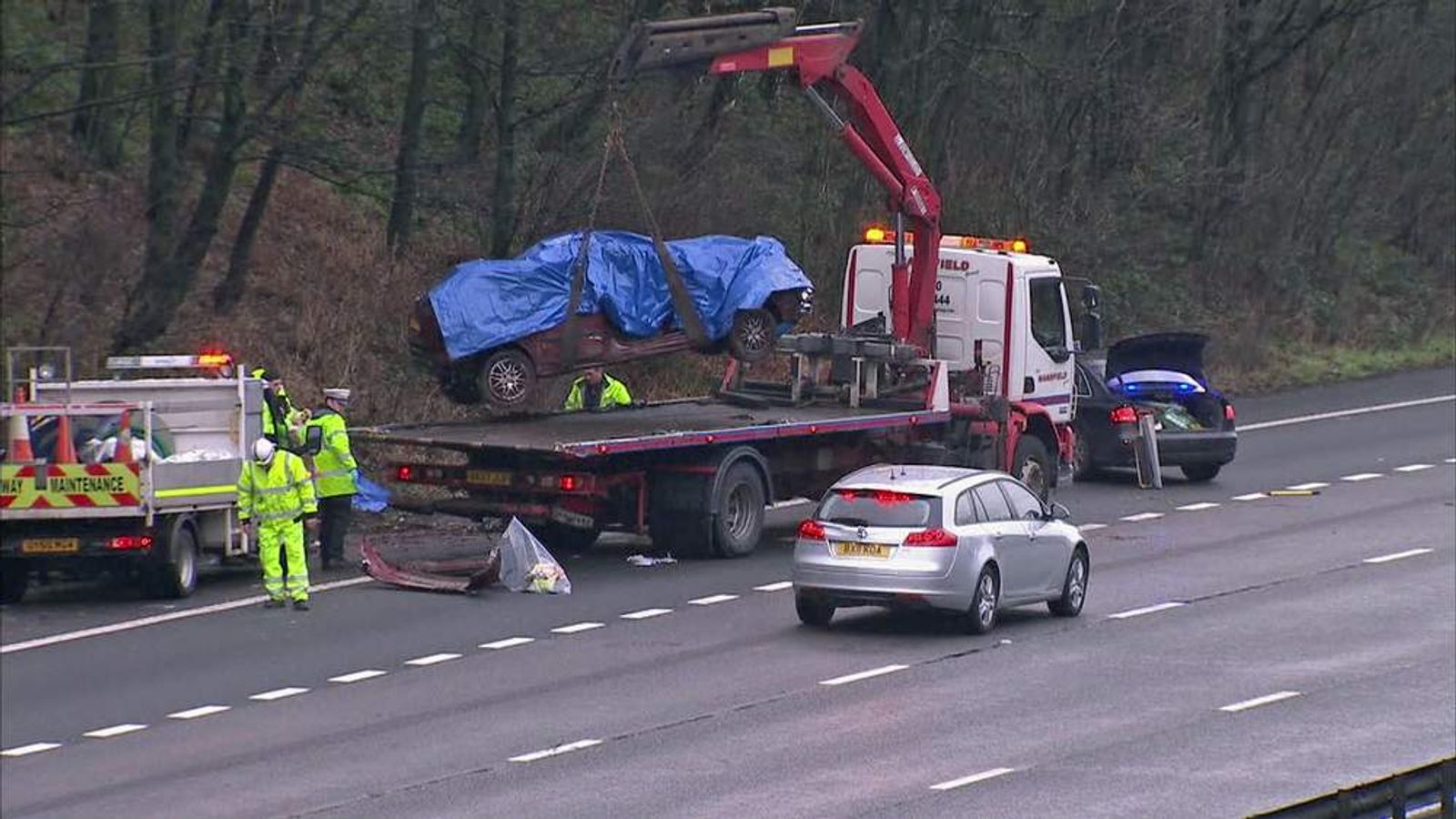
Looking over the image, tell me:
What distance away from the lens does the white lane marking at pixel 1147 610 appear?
21.4m

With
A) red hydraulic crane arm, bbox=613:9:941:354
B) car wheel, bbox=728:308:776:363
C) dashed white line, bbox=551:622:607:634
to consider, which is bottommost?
dashed white line, bbox=551:622:607:634

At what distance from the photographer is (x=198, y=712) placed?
55.6 ft

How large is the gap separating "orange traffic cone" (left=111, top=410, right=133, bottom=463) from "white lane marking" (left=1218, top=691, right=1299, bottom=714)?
9862 mm

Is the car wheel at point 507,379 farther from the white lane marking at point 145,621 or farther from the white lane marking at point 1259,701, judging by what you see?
the white lane marking at point 1259,701

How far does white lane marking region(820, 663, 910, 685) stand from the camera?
59.3 ft

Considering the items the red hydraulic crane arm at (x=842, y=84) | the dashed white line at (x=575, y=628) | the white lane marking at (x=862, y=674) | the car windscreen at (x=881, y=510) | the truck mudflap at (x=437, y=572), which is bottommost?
the white lane marking at (x=862, y=674)

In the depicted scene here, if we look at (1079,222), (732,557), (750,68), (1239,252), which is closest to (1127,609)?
(732,557)

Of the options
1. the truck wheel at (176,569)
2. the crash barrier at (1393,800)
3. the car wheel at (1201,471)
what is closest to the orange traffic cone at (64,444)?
the truck wheel at (176,569)

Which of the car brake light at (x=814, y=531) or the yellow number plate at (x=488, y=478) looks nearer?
the car brake light at (x=814, y=531)

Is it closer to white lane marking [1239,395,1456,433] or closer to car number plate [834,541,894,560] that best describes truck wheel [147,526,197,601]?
car number plate [834,541,894,560]

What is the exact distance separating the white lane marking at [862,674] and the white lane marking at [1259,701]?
2698mm

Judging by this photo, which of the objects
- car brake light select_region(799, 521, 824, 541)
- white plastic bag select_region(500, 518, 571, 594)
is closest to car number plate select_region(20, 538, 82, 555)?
white plastic bag select_region(500, 518, 571, 594)

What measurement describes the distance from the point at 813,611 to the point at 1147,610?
332cm

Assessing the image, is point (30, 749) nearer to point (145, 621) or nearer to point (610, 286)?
point (145, 621)
